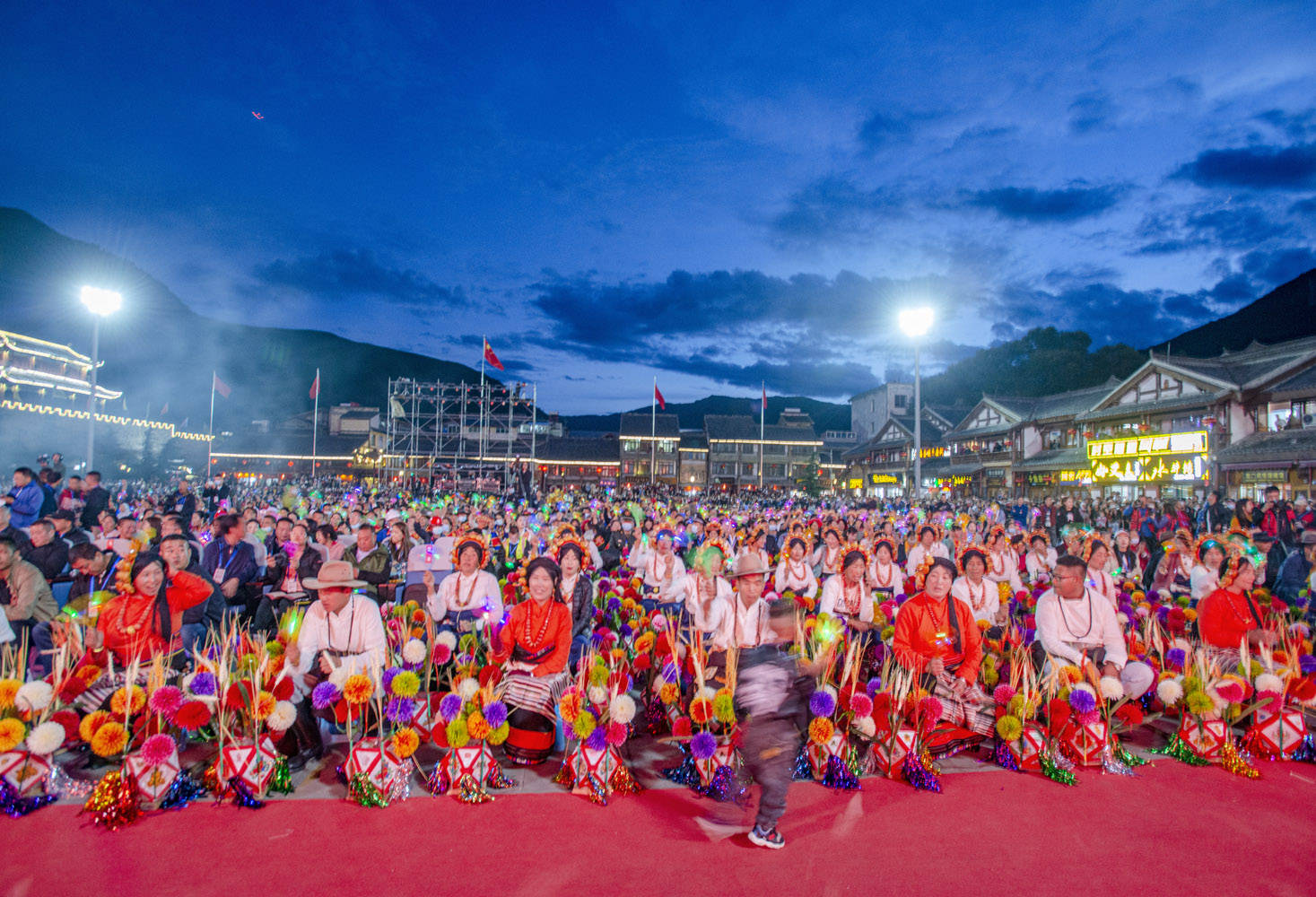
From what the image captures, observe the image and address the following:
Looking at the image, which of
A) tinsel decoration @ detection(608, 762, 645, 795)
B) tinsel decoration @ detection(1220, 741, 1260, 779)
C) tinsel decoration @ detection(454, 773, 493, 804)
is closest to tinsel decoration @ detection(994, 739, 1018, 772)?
tinsel decoration @ detection(1220, 741, 1260, 779)

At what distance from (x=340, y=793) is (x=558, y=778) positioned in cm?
148

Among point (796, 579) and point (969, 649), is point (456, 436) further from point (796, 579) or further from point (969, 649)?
point (969, 649)

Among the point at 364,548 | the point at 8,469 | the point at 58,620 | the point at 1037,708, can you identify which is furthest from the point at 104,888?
the point at 8,469

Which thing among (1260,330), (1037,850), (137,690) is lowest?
(1037,850)

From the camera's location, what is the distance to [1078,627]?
558cm

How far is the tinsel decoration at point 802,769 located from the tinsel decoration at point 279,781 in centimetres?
359

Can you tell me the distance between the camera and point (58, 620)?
584 centimetres

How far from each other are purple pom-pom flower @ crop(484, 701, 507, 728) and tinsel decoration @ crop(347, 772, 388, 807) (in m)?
0.84

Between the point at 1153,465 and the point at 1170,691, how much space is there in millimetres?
28136

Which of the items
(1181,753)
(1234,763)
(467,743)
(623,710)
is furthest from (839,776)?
(1234,763)

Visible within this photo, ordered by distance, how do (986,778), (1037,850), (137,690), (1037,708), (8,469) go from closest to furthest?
(1037,850) < (137,690) < (986,778) < (1037,708) < (8,469)

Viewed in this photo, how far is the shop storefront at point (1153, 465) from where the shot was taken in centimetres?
2569

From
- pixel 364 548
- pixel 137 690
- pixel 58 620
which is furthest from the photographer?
pixel 364 548

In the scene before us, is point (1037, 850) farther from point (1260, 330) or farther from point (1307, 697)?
point (1260, 330)
